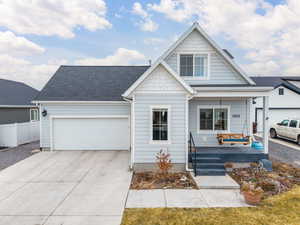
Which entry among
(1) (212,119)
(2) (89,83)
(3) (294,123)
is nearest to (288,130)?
(3) (294,123)

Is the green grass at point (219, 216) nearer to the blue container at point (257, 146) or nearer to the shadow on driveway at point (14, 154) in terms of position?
the blue container at point (257, 146)

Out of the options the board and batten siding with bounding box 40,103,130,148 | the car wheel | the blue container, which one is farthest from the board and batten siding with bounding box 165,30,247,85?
the car wheel

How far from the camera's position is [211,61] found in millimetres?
9375

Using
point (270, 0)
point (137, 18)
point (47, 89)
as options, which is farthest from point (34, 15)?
point (270, 0)

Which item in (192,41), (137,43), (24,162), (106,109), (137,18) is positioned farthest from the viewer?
(137,43)

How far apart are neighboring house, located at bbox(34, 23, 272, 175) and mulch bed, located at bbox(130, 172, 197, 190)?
1.53ft

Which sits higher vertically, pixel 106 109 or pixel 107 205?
pixel 106 109

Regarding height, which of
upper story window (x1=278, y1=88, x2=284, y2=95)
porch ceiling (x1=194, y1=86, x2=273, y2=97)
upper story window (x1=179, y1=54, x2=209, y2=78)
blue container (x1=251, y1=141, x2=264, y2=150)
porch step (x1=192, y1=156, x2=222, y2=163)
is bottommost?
porch step (x1=192, y1=156, x2=222, y2=163)

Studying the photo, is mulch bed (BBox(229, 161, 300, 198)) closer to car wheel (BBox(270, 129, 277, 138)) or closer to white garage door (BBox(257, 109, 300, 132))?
car wheel (BBox(270, 129, 277, 138))

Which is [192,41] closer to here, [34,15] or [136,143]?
[136,143]

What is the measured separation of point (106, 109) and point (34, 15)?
7.98 meters

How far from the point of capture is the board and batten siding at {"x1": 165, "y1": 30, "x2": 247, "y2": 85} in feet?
30.6

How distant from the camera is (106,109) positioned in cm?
1104

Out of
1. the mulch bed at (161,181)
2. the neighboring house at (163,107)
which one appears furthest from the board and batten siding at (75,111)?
the mulch bed at (161,181)
